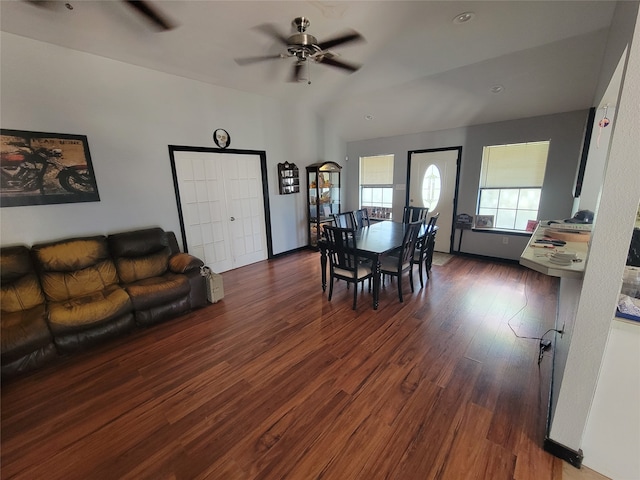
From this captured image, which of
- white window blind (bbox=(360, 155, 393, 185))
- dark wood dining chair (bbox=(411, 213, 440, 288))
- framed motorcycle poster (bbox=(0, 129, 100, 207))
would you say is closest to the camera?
framed motorcycle poster (bbox=(0, 129, 100, 207))

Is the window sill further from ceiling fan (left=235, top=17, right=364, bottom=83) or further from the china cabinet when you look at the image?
ceiling fan (left=235, top=17, right=364, bottom=83)

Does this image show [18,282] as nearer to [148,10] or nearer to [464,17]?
[148,10]

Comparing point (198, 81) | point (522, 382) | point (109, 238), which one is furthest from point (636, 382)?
point (198, 81)

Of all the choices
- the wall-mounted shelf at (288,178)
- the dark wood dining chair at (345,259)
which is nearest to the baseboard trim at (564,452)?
the dark wood dining chair at (345,259)

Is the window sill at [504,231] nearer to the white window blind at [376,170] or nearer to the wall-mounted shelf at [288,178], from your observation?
the white window blind at [376,170]

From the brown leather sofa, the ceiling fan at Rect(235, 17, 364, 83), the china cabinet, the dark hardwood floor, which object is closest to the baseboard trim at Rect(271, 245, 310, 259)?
the china cabinet

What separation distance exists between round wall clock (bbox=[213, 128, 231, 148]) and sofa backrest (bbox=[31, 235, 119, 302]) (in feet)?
6.66

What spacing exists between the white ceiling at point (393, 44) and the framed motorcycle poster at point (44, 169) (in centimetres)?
95

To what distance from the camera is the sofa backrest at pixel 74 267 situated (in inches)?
101

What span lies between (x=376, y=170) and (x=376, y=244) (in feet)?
11.2

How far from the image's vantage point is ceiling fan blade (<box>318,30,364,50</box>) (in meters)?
2.14

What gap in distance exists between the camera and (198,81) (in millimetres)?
3654

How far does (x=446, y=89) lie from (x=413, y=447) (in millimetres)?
4417

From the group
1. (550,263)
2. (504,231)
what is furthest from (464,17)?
(504,231)
